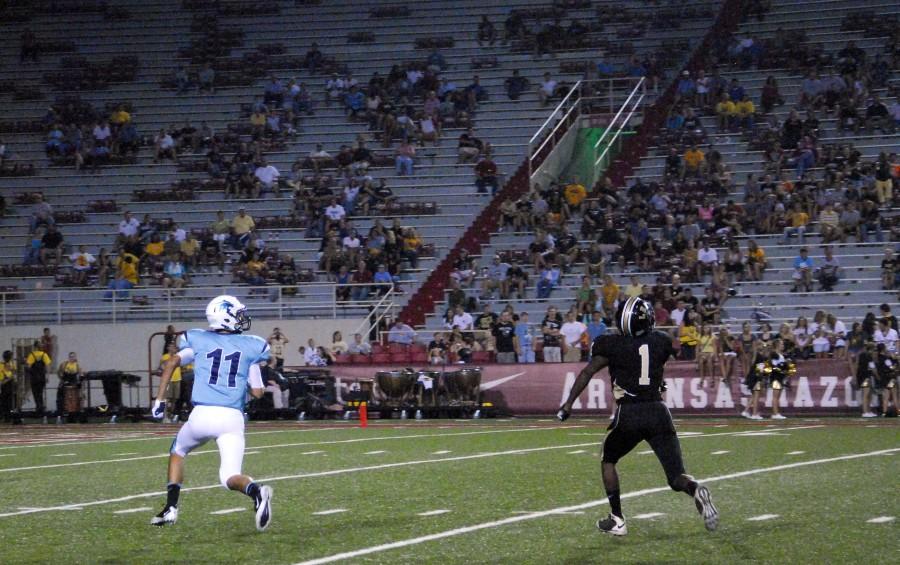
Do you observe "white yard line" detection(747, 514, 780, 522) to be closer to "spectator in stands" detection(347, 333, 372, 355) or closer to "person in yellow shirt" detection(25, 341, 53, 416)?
"spectator in stands" detection(347, 333, 372, 355)

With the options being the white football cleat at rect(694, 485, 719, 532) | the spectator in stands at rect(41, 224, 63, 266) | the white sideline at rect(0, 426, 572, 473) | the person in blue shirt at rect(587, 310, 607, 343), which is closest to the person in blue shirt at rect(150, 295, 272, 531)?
the white football cleat at rect(694, 485, 719, 532)

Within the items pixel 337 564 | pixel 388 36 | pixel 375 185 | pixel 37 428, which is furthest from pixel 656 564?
pixel 388 36

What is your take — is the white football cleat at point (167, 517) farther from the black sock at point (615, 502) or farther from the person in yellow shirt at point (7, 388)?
the person in yellow shirt at point (7, 388)

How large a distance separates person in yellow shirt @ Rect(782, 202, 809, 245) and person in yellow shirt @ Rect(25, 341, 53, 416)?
47.0 ft

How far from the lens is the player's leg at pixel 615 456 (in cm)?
911

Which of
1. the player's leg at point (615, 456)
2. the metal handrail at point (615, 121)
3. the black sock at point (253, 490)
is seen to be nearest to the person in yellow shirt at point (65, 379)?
the metal handrail at point (615, 121)

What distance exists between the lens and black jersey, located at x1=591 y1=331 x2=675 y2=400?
9160 millimetres

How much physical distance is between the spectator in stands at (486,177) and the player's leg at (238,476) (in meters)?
23.7

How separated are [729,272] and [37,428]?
12.8m

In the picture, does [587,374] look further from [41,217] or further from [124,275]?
[41,217]

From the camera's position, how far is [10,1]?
4188 cm

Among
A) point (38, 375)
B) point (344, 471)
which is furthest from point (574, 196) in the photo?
point (344, 471)

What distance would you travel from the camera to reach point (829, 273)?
89.1ft

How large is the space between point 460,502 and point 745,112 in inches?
915
